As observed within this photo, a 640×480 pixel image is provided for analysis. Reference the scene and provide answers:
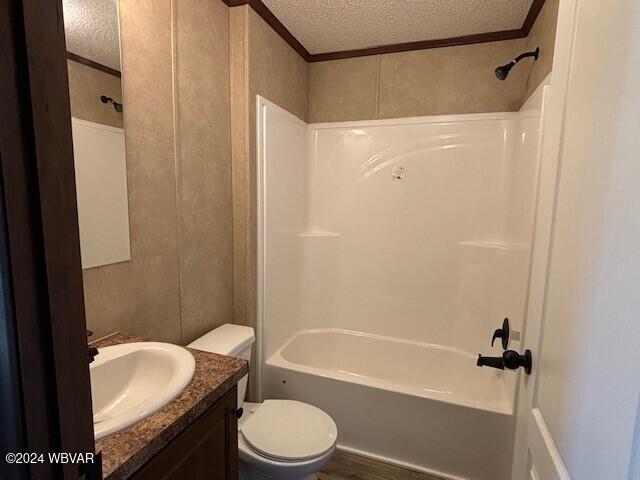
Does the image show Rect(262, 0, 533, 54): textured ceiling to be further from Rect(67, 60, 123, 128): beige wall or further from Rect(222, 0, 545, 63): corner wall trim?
Rect(67, 60, 123, 128): beige wall

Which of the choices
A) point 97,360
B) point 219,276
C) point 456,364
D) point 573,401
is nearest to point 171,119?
point 219,276

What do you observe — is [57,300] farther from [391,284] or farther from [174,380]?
[391,284]

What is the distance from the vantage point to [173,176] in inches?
59.0

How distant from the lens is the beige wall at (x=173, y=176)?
130 centimetres

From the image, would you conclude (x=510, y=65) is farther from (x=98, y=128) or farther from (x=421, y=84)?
(x=98, y=128)

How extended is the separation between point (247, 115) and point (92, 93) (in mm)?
782

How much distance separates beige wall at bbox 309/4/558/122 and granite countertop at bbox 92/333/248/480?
1.98 m

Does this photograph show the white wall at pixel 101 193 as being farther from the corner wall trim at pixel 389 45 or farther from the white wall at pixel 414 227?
the white wall at pixel 414 227

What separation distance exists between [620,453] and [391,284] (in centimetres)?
204

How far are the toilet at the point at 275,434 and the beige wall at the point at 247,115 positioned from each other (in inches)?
10.1

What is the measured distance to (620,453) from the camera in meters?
0.49

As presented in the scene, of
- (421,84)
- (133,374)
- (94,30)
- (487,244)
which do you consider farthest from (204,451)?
(421,84)

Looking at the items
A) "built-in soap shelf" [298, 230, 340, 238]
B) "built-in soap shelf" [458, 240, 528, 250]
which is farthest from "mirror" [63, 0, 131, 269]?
"built-in soap shelf" [458, 240, 528, 250]

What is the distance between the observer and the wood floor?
6.04ft
